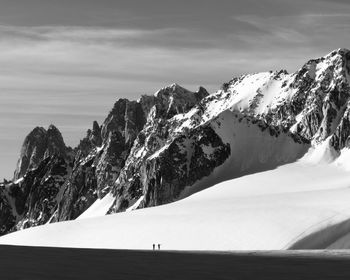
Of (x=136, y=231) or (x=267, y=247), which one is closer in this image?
(x=267, y=247)

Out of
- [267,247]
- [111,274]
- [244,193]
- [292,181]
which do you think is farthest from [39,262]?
[292,181]

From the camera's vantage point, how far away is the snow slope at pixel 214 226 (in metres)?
88.9

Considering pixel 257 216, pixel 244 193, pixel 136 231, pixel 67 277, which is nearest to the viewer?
pixel 67 277

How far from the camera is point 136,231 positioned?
107 m

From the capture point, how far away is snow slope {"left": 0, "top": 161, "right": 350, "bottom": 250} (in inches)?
3499

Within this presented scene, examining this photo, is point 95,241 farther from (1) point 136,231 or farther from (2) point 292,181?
(2) point 292,181

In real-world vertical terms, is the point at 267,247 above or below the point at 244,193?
below

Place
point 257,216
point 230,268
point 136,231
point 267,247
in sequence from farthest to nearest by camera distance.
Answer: point 136,231 → point 257,216 → point 267,247 → point 230,268

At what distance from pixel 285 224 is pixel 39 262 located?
68.7 m

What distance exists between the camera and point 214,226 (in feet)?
323

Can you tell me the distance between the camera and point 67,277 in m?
22.9

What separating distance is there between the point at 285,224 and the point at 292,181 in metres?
109

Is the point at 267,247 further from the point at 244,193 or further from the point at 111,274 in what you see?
the point at 244,193

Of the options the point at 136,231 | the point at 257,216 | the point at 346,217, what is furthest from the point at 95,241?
the point at 346,217
